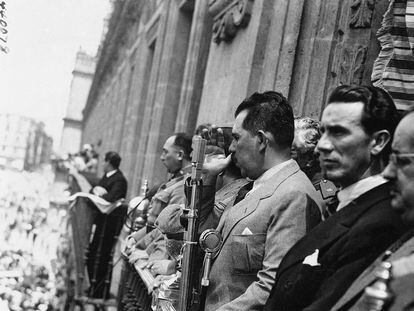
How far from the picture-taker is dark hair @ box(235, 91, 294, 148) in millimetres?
3654

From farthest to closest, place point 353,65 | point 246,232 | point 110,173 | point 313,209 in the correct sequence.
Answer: point 110,173
point 353,65
point 246,232
point 313,209

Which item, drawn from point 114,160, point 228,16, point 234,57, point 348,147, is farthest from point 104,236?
point 348,147

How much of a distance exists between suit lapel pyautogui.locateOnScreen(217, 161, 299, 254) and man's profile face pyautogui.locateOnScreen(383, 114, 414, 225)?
3.53 ft

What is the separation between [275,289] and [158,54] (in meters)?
12.8

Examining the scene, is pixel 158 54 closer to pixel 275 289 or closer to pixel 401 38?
pixel 401 38

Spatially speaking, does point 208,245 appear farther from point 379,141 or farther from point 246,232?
point 379,141

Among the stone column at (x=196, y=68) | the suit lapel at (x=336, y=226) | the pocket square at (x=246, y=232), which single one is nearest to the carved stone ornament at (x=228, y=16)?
the stone column at (x=196, y=68)

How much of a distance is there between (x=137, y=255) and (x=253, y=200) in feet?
9.22

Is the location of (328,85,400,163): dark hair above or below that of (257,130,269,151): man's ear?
above

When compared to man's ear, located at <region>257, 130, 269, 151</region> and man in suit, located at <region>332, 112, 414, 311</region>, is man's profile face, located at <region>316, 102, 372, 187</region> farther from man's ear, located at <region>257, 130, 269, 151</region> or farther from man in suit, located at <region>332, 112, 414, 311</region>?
man's ear, located at <region>257, 130, 269, 151</region>

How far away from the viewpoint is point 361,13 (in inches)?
221

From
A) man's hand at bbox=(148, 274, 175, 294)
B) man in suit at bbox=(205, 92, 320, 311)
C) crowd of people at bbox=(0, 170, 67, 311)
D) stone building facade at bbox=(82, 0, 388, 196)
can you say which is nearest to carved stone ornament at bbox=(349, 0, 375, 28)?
stone building facade at bbox=(82, 0, 388, 196)

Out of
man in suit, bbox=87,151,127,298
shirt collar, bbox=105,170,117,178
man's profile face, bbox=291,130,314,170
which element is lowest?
man in suit, bbox=87,151,127,298

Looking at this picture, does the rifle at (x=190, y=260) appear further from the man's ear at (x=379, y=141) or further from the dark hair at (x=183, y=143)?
the dark hair at (x=183, y=143)
